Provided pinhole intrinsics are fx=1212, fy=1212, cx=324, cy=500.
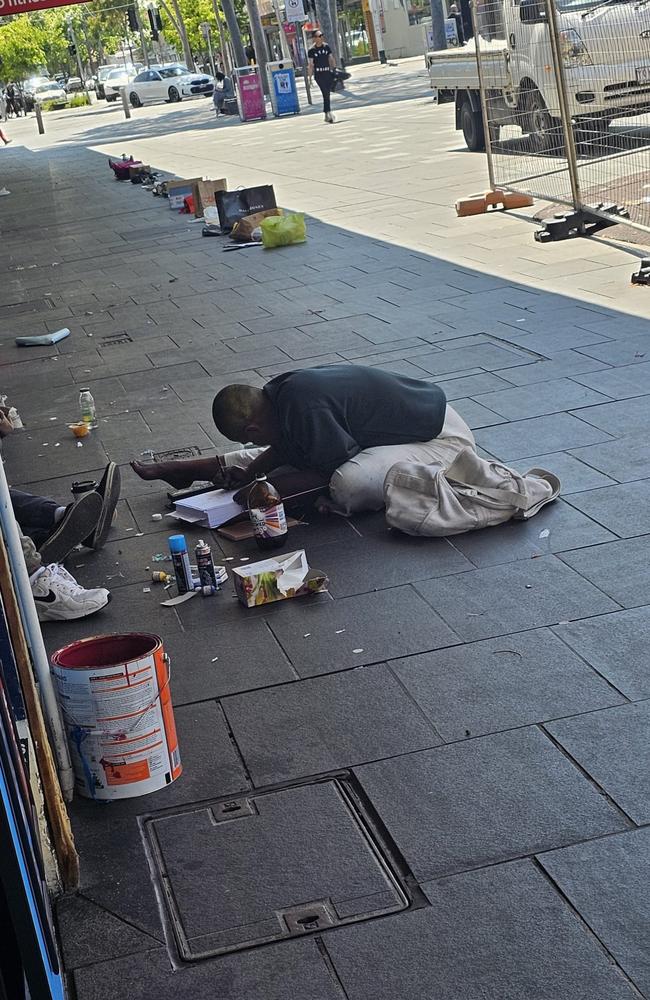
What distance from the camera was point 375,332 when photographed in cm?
883

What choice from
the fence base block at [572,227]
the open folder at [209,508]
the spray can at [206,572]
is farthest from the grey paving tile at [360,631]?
the fence base block at [572,227]

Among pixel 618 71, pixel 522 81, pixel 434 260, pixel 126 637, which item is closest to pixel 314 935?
pixel 126 637

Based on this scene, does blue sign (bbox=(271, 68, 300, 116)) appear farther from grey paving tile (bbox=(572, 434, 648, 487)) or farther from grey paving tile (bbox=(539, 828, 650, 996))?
grey paving tile (bbox=(539, 828, 650, 996))

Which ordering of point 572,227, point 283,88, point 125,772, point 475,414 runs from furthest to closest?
point 283,88 → point 572,227 → point 475,414 → point 125,772

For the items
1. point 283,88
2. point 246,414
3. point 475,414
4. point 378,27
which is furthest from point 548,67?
point 378,27

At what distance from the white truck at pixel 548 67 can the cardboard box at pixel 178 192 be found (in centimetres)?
409

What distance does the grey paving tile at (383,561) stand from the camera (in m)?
4.86

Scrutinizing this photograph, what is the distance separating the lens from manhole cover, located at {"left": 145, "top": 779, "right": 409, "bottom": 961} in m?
2.97

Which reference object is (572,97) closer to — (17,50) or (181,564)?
(181,564)

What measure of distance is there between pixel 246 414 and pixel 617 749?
2512mm

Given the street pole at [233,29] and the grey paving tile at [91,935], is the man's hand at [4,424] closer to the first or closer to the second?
the grey paving tile at [91,935]

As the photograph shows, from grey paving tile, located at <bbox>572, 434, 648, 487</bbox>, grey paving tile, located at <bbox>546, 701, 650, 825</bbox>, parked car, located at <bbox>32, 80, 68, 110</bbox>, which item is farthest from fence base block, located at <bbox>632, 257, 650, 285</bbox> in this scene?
parked car, located at <bbox>32, 80, 68, 110</bbox>

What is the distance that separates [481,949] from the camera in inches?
109

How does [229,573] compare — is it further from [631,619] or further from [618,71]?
[618,71]
